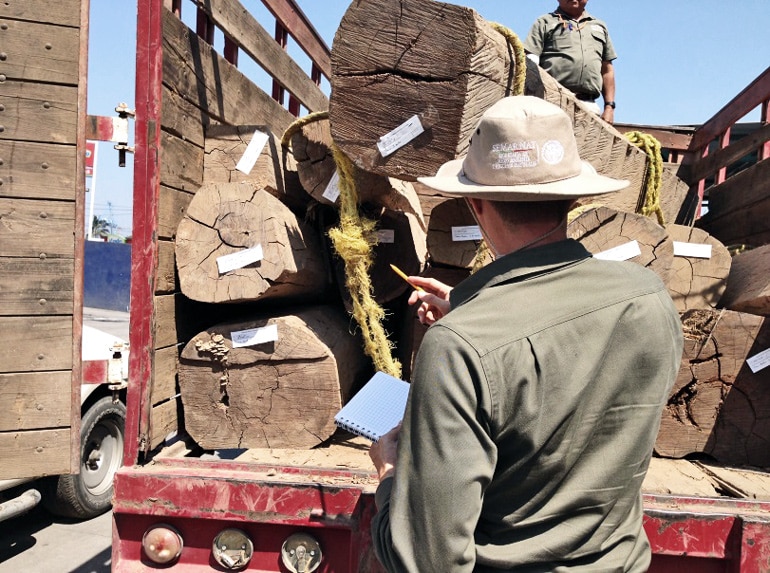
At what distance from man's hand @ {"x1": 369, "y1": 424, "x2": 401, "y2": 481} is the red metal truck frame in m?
0.51

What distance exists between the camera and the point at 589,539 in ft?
3.81

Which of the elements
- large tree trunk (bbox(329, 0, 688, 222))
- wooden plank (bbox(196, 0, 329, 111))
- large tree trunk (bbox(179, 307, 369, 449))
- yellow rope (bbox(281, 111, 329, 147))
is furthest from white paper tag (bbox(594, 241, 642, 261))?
wooden plank (bbox(196, 0, 329, 111))

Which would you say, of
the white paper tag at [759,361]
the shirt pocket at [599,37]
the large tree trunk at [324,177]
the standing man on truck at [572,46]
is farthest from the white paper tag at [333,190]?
the shirt pocket at [599,37]

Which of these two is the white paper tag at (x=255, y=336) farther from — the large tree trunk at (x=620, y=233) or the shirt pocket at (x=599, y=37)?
the shirt pocket at (x=599, y=37)

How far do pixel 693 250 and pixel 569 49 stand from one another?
5.71ft

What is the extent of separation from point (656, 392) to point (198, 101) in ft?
6.74

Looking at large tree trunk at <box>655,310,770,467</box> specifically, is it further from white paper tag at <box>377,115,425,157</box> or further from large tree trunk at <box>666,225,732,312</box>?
white paper tag at <box>377,115,425,157</box>

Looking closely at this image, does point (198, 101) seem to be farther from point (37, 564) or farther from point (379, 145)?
point (37, 564)

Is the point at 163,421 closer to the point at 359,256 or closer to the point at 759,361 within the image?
the point at 359,256

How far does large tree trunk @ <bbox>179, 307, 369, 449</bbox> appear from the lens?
236cm

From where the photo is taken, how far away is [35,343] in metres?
2.15

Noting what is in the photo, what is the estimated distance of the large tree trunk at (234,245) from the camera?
237 centimetres

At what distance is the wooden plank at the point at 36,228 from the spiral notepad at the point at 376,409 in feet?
3.83

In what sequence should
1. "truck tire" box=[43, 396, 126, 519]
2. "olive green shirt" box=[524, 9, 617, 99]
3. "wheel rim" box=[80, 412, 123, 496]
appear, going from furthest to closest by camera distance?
"wheel rim" box=[80, 412, 123, 496]
"truck tire" box=[43, 396, 126, 519]
"olive green shirt" box=[524, 9, 617, 99]
